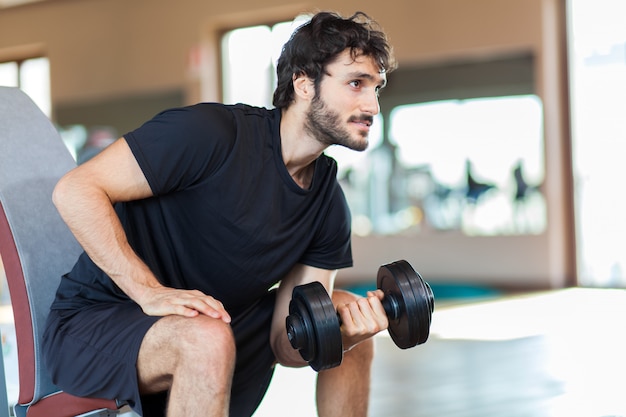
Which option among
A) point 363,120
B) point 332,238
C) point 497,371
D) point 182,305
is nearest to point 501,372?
point 497,371

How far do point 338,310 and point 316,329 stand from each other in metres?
0.14

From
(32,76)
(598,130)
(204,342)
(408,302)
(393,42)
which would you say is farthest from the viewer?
(32,76)

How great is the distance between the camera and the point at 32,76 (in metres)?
8.07

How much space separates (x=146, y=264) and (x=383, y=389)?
137 cm

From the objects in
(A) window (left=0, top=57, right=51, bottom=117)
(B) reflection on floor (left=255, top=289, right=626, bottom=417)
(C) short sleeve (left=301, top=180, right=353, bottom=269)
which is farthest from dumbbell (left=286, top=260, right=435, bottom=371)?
(A) window (left=0, top=57, right=51, bottom=117)

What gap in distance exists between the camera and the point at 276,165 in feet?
4.76

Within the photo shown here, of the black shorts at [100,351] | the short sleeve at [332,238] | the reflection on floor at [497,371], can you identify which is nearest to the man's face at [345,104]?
the short sleeve at [332,238]

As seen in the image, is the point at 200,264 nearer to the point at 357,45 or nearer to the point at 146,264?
the point at 146,264

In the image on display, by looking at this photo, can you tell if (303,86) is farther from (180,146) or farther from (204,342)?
(204,342)

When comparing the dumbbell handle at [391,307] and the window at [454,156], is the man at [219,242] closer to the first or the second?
the dumbbell handle at [391,307]

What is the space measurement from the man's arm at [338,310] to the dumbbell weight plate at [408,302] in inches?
1.2

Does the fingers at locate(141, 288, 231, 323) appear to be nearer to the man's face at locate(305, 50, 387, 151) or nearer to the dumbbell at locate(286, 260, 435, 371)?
the dumbbell at locate(286, 260, 435, 371)

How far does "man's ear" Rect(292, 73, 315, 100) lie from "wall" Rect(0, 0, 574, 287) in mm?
4425

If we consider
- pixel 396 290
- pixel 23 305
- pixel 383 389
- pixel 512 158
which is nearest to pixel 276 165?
pixel 396 290
